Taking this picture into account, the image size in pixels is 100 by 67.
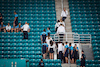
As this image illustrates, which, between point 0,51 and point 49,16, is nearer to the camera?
point 0,51

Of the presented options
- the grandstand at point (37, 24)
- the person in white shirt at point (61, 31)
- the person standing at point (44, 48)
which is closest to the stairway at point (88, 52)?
the grandstand at point (37, 24)

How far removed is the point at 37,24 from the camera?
17672mm

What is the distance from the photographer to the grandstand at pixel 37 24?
49.3ft

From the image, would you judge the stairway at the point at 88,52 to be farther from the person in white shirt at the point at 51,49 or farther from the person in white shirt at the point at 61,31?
the person in white shirt at the point at 51,49

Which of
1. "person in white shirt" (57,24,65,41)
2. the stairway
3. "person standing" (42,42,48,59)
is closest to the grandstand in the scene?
the stairway

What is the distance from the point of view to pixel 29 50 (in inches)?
608

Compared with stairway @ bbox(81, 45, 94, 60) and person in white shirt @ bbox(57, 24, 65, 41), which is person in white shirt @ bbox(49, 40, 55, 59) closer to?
person in white shirt @ bbox(57, 24, 65, 41)

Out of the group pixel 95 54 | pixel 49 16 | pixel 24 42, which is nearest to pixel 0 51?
pixel 24 42

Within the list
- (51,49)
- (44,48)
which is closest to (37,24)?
(44,48)

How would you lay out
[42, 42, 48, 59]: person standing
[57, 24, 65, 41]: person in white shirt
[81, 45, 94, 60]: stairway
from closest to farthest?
[42, 42, 48, 59]: person standing, [81, 45, 94, 60]: stairway, [57, 24, 65, 41]: person in white shirt

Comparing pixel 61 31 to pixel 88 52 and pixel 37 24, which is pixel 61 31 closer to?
pixel 88 52

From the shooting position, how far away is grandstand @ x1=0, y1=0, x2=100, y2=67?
1502 cm

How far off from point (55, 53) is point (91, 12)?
522cm

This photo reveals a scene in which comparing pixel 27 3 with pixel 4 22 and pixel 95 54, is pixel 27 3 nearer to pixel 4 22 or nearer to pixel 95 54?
pixel 4 22
